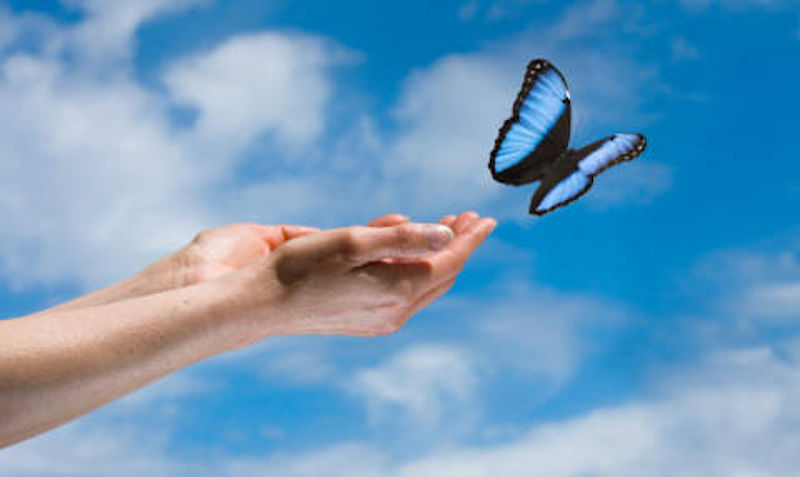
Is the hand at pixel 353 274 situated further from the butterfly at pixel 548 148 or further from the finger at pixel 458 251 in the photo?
the butterfly at pixel 548 148

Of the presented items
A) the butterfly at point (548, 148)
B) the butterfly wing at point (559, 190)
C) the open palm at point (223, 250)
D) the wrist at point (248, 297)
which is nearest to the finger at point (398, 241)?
the wrist at point (248, 297)

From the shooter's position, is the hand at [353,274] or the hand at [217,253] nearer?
the hand at [353,274]

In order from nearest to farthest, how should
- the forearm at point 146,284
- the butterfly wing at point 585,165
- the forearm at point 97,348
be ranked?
1. the forearm at point 97,348
2. the butterfly wing at point 585,165
3. the forearm at point 146,284

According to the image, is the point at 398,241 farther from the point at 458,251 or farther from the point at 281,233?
the point at 281,233

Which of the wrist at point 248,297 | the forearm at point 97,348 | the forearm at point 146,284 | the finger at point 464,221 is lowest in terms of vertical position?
the forearm at point 97,348

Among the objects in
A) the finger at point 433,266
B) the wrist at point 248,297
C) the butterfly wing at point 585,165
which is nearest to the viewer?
the wrist at point 248,297

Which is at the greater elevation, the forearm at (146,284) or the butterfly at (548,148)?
the butterfly at (548,148)

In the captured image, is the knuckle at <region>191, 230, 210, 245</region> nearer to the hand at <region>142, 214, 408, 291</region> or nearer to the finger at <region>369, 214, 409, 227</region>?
the hand at <region>142, 214, 408, 291</region>

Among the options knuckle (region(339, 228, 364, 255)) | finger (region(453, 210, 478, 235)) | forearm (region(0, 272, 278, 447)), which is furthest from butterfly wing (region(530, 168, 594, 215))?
forearm (region(0, 272, 278, 447))
